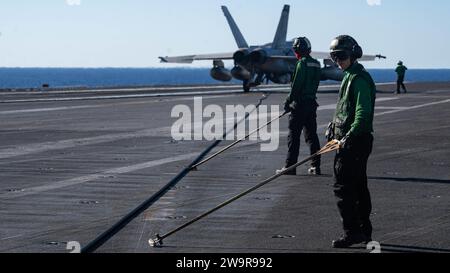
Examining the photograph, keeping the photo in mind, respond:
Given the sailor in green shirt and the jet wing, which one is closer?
the sailor in green shirt

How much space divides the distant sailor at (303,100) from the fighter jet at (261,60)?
38563 mm

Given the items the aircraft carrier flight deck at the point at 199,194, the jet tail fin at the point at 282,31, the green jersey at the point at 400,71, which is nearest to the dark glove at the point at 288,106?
the aircraft carrier flight deck at the point at 199,194

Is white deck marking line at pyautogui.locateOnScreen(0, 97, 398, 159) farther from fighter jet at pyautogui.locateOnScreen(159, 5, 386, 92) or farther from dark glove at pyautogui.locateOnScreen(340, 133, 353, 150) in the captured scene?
fighter jet at pyautogui.locateOnScreen(159, 5, 386, 92)

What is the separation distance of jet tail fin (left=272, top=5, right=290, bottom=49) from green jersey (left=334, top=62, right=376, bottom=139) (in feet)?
165

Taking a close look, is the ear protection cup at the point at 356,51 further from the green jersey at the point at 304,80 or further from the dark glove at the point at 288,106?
the dark glove at the point at 288,106

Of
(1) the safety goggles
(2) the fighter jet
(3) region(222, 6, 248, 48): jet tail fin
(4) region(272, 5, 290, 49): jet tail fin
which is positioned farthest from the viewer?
(3) region(222, 6, 248, 48): jet tail fin

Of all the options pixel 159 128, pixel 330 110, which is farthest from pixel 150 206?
pixel 330 110

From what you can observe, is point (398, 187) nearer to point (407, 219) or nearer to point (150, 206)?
point (407, 219)

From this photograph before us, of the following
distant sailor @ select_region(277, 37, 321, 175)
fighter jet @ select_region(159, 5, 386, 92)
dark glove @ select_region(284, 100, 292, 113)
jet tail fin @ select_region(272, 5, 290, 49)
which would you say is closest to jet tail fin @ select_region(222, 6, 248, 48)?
fighter jet @ select_region(159, 5, 386, 92)

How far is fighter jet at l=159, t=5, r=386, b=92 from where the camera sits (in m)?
55.2

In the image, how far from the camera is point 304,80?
16.0 meters

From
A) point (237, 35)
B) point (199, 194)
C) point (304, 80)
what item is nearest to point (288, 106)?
point (304, 80)

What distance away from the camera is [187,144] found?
74.5 ft

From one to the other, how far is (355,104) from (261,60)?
150 feet
